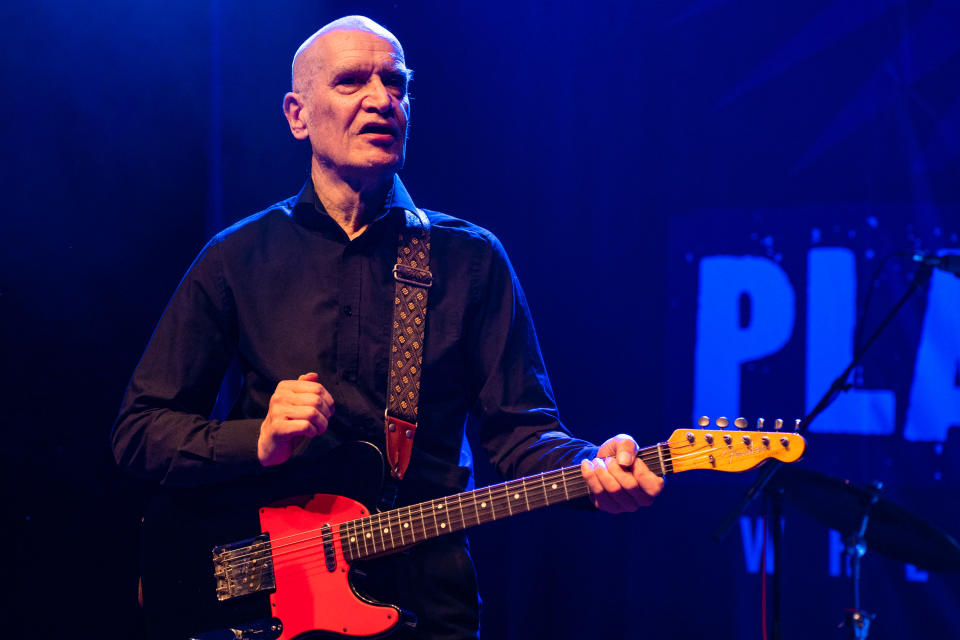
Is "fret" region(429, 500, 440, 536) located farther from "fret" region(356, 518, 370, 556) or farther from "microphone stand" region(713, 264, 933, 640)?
"microphone stand" region(713, 264, 933, 640)

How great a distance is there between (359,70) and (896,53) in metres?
2.79

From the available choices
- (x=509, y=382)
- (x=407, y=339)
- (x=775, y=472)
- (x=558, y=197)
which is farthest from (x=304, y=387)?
(x=558, y=197)

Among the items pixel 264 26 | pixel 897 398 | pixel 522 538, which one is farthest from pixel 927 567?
pixel 264 26

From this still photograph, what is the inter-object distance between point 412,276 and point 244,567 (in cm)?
91

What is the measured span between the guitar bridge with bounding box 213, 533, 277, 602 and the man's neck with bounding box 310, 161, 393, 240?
0.95 m

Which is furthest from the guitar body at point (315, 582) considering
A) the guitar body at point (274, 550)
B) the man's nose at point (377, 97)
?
the man's nose at point (377, 97)

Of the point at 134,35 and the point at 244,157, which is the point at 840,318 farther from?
the point at 134,35

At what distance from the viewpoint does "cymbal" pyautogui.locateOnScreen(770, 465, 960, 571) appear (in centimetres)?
306

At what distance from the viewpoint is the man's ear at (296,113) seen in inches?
106

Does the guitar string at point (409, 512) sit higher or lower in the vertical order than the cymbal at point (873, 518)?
higher

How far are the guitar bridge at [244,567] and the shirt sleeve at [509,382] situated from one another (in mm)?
680

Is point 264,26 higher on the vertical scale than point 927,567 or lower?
higher

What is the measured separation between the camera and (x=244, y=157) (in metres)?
4.38

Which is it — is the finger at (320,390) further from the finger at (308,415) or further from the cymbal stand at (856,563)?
the cymbal stand at (856,563)
